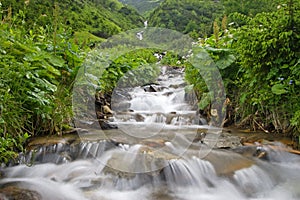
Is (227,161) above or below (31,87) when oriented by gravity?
below

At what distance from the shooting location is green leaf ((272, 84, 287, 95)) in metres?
3.46

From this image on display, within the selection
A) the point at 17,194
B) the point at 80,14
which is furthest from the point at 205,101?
the point at 80,14

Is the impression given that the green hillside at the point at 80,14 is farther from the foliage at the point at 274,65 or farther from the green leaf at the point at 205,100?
the foliage at the point at 274,65

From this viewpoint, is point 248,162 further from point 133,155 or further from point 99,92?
point 99,92

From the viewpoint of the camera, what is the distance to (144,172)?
291 cm

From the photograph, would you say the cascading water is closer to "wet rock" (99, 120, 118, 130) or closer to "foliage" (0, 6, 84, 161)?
"foliage" (0, 6, 84, 161)

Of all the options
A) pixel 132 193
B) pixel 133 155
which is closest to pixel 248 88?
pixel 133 155

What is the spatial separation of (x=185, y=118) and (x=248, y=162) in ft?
6.55

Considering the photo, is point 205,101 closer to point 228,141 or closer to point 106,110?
point 228,141

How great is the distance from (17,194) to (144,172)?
1.16 metres

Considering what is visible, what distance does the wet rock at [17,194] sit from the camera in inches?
92.0

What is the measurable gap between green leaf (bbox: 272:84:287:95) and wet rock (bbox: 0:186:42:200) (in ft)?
9.23

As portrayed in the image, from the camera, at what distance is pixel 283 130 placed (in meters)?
3.66

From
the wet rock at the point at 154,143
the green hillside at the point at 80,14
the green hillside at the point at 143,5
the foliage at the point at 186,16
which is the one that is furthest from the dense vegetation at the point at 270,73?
the green hillside at the point at 143,5
